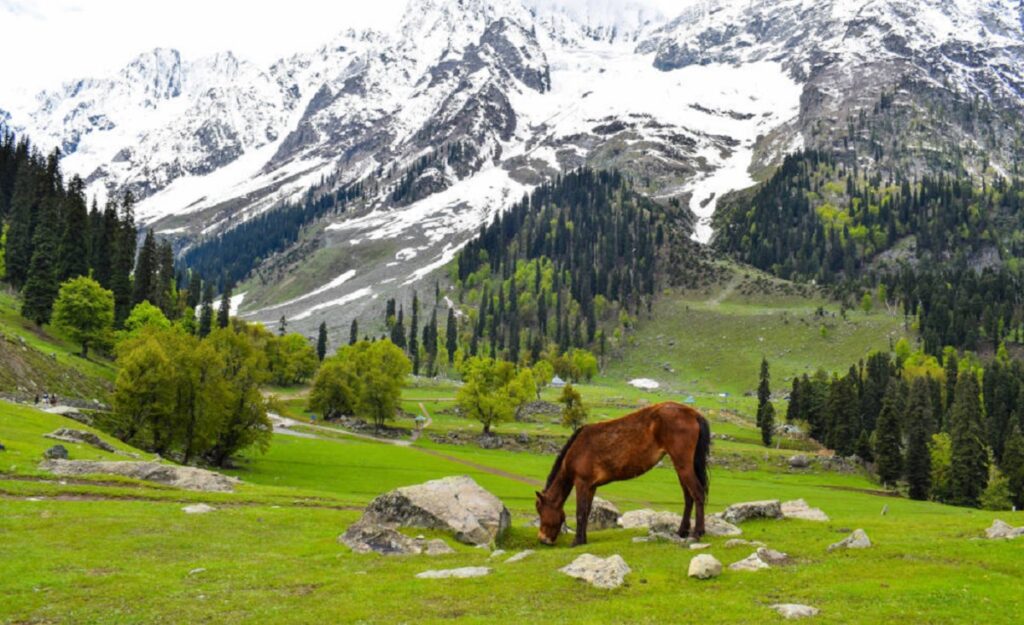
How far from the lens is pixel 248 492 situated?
4116 centimetres

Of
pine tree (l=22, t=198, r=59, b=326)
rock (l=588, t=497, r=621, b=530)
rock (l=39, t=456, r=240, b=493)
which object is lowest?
rock (l=39, t=456, r=240, b=493)

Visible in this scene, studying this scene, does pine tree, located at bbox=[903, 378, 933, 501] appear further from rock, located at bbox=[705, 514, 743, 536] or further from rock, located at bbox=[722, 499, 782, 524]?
rock, located at bbox=[705, 514, 743, 536]

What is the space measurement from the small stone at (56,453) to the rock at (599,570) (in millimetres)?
35337

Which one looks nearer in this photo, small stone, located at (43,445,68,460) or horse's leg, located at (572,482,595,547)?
horse's leg, located at (572,482,595,547)

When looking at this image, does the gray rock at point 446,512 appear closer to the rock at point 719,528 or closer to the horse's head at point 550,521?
the horse's head at point 550,521

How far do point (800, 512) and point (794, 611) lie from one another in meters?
16.5

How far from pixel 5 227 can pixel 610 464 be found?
136 metres

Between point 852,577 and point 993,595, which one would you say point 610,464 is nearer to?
point 852,577

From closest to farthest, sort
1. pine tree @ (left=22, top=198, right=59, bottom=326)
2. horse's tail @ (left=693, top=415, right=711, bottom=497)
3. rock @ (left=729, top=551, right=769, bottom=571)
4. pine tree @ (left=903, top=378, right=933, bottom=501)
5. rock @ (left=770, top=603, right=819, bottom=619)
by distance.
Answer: rock @ (left=770, top=603, right=819, bottom=619) < rock @ (left=729, top=551, right=769, bottom=571) < horse's tail @ (left=693, top=415, right=711, bottom=497) < pine tree @ (left=903, top=378, right=933, bottom=501) < pine tree @ (left=22, top=198, right=59, bottom=326)

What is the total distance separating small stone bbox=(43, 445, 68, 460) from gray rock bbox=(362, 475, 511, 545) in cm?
2410

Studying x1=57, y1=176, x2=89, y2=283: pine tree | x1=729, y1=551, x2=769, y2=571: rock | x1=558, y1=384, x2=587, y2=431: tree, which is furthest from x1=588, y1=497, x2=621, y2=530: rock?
x1=57, y1=176, x2=89, y2=283: pine tree

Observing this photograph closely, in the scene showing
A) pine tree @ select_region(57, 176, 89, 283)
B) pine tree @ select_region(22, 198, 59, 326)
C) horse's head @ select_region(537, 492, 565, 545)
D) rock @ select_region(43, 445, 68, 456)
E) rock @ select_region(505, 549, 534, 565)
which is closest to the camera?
rock @ select_region(505, 549, 534, 565)

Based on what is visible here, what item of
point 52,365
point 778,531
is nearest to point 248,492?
point 778,531

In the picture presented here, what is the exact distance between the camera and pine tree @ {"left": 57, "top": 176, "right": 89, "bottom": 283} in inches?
4272
